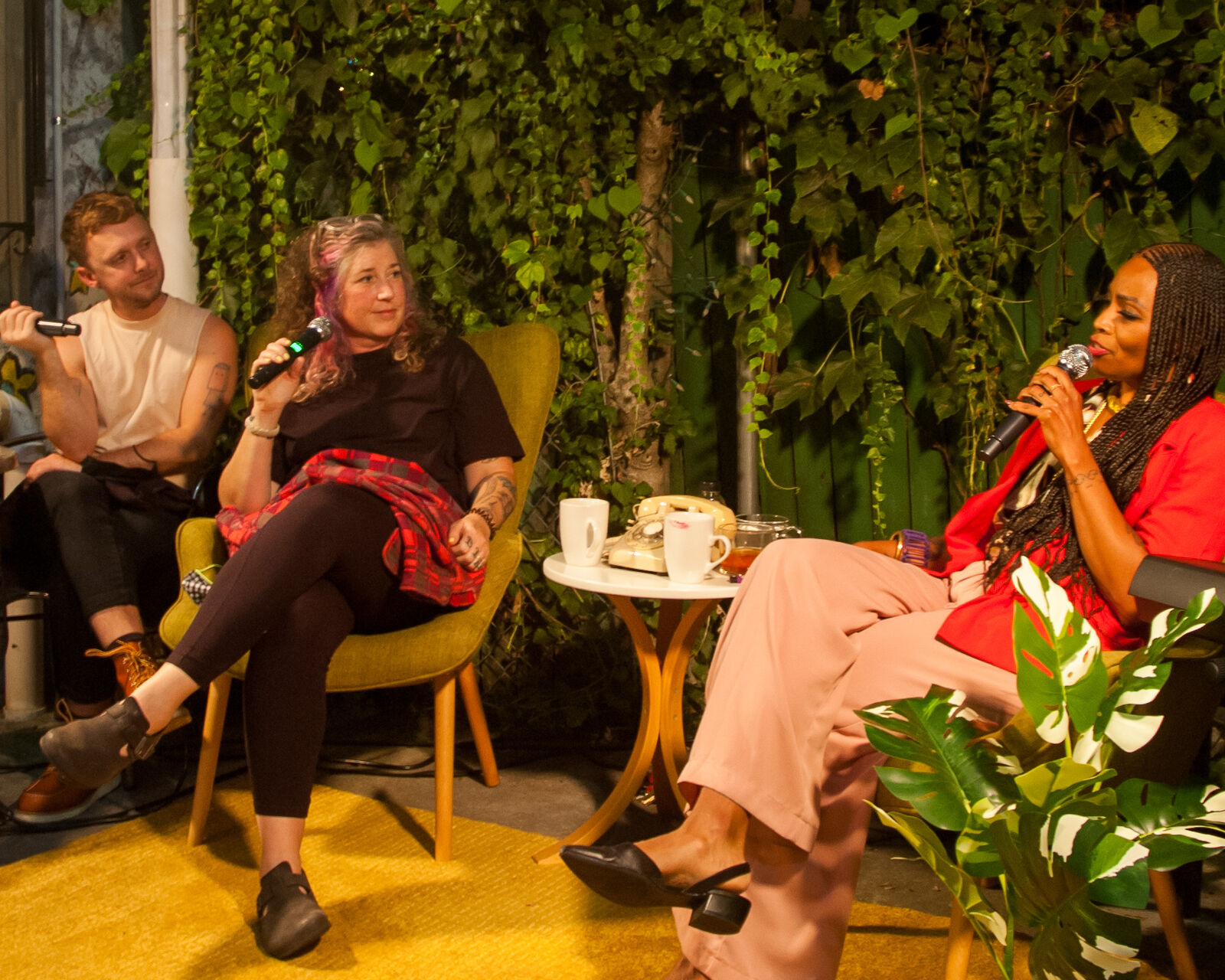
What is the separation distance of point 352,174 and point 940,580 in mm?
1879

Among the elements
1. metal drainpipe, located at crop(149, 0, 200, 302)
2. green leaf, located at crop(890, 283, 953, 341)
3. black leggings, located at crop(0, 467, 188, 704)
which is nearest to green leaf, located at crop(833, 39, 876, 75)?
green leaf, located at crop(890, 283, 953, 341)

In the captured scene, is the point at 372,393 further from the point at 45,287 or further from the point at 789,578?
the point at 45,287

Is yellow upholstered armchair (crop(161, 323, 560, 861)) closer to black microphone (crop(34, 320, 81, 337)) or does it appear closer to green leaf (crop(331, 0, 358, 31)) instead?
black microphone (crop(34, 320, 81, 337))

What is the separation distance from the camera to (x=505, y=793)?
246 cm

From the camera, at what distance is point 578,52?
99.8 inches

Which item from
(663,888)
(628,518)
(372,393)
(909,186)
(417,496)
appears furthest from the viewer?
(628,518)

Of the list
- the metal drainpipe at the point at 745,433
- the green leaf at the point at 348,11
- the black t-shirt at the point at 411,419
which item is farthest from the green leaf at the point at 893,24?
the green leaf at the point at 348,11

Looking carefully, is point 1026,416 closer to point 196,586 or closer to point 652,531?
point 652,531

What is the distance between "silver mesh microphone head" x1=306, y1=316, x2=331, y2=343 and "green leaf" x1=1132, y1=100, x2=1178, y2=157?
1.69 m

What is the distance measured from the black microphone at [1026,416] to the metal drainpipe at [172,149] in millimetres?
2170

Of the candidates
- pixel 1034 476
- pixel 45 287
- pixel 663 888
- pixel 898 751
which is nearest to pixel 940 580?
pixel 1034 476

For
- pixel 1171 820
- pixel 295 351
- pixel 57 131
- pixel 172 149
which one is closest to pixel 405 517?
pixel 295 351

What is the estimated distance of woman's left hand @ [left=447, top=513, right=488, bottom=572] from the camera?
2078 millimetres

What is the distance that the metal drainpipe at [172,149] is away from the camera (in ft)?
9.59
